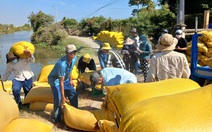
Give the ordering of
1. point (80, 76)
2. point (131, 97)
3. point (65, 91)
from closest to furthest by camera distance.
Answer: point (131, 97) → point (65, 91) → point (80, 76)

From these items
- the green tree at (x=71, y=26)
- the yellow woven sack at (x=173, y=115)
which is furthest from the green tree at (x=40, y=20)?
the yellow woven sack at (x=173, y=115)

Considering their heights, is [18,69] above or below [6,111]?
above

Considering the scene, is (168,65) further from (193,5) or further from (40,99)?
(193,5)

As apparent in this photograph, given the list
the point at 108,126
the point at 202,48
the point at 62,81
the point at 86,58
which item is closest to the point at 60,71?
the point at 62,81

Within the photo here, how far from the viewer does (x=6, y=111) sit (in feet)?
8.32

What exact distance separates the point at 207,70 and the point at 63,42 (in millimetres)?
21621

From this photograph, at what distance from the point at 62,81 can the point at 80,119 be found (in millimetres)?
565

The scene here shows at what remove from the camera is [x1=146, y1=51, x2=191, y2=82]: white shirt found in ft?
9.95

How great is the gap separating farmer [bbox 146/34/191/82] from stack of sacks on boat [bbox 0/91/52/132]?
4.63 ft

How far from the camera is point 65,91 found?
384 cm

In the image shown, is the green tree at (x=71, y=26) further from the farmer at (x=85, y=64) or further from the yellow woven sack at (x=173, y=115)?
the yellow woven sack at (x=173, y=115)

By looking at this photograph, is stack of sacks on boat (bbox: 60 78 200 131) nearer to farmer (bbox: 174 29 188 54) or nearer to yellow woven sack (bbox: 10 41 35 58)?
yellow woven sack (bbox: 10 41 35 58)

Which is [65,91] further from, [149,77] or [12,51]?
[149,77]

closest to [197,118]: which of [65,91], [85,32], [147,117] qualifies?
[147,117]
